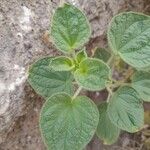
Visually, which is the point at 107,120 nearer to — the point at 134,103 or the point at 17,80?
the point at 134,103

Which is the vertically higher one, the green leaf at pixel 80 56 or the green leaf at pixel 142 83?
the green leaf at pixel 80 56

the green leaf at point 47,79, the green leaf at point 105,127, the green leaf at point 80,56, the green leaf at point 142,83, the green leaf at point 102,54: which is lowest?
the green leaf at point 105,127

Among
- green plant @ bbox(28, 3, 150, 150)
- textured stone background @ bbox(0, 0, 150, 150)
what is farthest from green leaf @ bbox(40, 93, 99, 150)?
textured stone background @ bbox(0, 0, 150, 150)

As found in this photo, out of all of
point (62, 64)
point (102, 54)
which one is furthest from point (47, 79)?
point (102, 54)

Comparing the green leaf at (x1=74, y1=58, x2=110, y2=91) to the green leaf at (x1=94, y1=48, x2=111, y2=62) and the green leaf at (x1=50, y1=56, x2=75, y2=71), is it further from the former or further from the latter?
the green leaf at (x1=94, y1=48, x2=111, y2=62)

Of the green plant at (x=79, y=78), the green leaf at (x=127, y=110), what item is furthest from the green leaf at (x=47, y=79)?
the green leaf at (x=127, y=110)

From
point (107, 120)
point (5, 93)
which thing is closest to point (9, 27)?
point (5, 93)

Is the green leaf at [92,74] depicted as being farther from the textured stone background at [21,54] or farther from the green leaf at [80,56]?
the textured stone background at [21,54]
